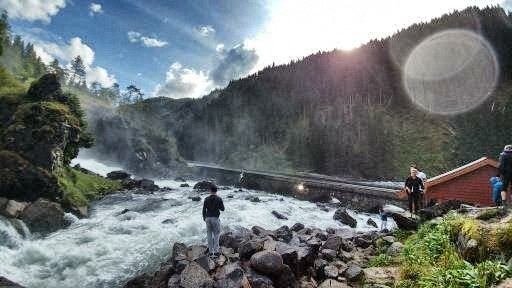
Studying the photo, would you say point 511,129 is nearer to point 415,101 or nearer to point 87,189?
point 415,101

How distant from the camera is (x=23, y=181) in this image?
2567 centimetres

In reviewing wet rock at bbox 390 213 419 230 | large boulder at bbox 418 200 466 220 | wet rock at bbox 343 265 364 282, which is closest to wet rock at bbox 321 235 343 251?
wet rock at bbox 343 265 364 282

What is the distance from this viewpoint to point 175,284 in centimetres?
1231

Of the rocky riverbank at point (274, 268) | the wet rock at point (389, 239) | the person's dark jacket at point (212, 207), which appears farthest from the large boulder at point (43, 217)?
the wet rock at point (389, 239)

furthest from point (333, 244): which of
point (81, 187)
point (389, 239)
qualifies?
point (81, 187)

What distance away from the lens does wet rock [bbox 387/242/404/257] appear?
13.7 metres

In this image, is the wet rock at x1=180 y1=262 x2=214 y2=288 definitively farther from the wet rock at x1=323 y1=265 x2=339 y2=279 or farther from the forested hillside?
the forested hillside

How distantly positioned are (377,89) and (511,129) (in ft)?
141

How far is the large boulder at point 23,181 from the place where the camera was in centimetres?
2475

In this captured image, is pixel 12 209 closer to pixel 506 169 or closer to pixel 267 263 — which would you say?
pixel 267 263

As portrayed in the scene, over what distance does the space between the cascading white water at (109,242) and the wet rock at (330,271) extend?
882 centimetres

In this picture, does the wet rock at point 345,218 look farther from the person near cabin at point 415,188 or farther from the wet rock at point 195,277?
the wet rock at point 195,277

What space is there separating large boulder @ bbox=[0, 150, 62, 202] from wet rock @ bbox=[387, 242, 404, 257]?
24793mm

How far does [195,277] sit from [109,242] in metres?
10.8
